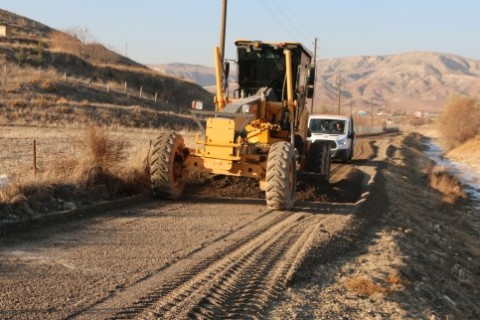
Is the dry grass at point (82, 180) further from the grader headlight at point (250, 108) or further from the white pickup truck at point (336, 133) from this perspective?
the white pickup truck at point (336, 133)

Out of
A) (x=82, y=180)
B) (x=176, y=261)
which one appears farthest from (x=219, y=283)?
(x=82, y=180)

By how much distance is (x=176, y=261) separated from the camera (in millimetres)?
7895

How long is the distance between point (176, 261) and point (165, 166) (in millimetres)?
4577

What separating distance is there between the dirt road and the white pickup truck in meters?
11.1

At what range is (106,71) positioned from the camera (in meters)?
66.6

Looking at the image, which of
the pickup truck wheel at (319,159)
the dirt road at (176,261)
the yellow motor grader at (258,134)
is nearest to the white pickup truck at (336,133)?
the pickup truck wheel at (319,159)

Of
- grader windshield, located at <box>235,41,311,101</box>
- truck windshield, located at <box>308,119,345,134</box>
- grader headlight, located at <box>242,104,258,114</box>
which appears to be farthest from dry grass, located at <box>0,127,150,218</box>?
truck windshield, located at <box>308,119,345,134</box>

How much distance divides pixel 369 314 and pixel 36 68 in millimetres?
53925

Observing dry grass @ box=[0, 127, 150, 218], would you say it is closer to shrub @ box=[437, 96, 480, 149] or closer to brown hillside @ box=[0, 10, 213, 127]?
brown hillside @ box=[0, 10, 213, 127]

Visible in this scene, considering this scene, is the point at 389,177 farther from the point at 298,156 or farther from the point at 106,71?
the point at 106,71

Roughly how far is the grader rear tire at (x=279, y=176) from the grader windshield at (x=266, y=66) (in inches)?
85.6

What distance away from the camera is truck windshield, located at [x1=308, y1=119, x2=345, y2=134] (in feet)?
80.1

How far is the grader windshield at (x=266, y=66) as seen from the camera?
13548 mm

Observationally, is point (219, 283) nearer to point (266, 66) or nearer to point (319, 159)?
point (266, 66)
